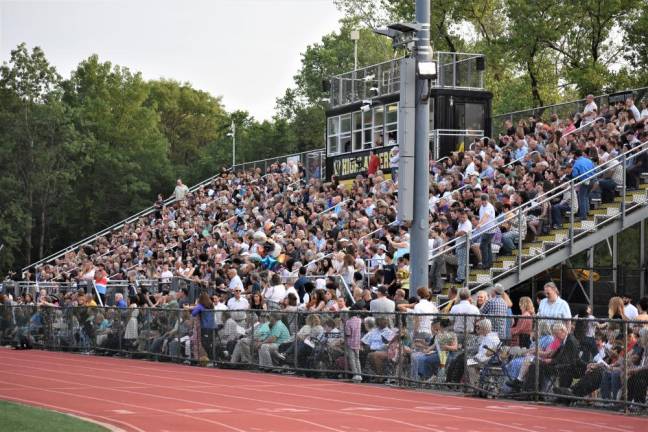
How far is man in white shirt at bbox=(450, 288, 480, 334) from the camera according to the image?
68.4 ft

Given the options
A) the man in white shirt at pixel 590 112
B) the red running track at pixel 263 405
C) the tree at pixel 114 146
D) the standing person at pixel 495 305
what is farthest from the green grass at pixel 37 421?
the tree at pixel 114 146

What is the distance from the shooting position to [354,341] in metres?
23.6

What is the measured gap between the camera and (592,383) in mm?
18375

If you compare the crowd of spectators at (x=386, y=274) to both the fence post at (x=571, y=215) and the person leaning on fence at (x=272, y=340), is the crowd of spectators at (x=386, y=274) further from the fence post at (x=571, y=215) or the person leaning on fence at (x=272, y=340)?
the fence post at (x=571, y=215)

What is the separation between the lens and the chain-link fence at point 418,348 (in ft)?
59.2

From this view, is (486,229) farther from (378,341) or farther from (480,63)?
(480,63)

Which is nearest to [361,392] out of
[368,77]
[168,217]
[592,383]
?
[592,383]

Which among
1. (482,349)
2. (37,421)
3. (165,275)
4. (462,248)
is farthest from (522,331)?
(165,275)

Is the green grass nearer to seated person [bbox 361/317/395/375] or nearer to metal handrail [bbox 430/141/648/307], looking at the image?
seated person [bbox 361/317/395/375]

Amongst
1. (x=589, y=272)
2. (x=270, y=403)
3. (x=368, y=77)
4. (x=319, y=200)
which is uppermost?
(x=368, y=77)

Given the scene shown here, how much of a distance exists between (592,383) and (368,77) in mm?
29711

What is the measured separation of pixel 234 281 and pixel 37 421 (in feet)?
48.1

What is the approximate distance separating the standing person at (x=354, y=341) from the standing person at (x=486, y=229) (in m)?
5.25

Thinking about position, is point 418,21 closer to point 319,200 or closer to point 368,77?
point 319,200
